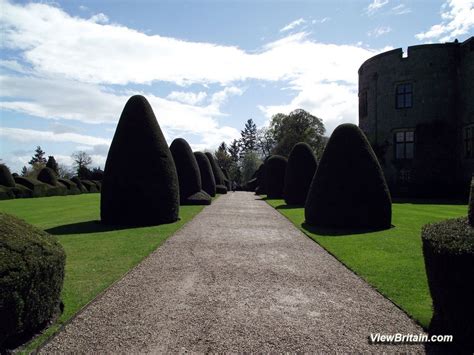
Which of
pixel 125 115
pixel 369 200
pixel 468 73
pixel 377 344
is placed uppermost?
pixel 468 73

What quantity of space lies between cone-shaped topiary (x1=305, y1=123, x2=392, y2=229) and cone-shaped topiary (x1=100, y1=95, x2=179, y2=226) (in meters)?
5.80

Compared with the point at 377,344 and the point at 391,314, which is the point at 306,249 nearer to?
the point at 391,314

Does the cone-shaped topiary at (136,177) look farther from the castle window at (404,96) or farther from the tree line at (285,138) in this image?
the tree line at (285,138)

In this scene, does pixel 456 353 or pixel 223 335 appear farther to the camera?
pixel 223 335

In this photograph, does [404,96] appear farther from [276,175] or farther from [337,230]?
[337,230]

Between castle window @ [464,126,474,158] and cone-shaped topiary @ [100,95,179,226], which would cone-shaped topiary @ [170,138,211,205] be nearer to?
cone-shaped topiary @ [100,95,179,226]

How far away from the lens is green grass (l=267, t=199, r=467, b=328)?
5.57 m

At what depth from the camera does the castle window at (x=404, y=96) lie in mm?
29844

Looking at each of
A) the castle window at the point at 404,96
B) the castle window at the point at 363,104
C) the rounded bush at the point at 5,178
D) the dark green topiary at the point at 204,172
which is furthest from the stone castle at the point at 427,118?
the rounded bush at the point at 5,178

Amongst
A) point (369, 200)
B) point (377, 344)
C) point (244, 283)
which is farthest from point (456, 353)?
point (369, 200)

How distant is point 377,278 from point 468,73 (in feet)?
85.9

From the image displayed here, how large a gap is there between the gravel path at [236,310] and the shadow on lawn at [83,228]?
192 inches

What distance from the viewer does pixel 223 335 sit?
14.2 ft

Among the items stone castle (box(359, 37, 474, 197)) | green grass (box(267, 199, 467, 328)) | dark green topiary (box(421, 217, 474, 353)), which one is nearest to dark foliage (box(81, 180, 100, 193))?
stone castle (box(359, 37, 474, 197))
